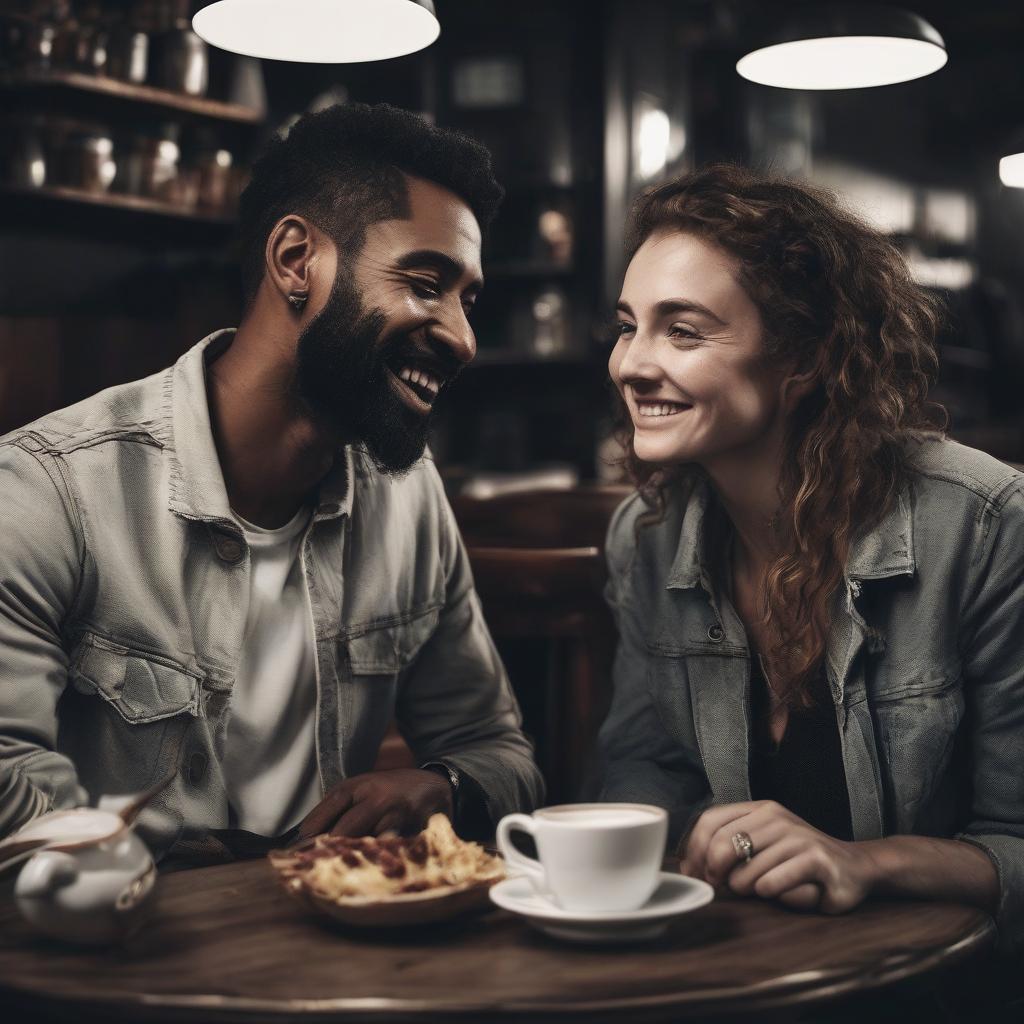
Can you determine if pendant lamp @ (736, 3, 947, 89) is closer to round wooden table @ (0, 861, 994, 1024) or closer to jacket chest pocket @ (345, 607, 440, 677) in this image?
jacket chest pocket @ (345, 607, 440, 677)

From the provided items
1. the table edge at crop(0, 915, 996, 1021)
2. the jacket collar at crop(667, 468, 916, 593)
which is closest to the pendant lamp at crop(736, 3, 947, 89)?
the jacket collar at crop(667, 468, 916, 593)

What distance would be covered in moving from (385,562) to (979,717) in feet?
2.87

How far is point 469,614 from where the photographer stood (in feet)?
6.97

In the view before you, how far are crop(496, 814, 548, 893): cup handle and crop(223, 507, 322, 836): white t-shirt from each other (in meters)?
0.69

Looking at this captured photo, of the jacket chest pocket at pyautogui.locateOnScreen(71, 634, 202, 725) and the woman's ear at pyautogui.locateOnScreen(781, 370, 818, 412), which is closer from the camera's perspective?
the jacket chest pocket at pyautogui.locateOnScreen(71, 634, 202, 725)

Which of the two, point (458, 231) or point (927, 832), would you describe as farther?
point (458, 231)

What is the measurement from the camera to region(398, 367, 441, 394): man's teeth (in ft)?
6.31

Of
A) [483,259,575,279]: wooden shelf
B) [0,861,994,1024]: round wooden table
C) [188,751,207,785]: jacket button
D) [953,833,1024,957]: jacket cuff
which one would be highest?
[483,259,575,279]: wooden shelf

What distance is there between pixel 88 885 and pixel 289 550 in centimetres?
86

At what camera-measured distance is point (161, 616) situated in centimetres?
172

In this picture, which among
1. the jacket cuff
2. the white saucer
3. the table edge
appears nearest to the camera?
the table edge

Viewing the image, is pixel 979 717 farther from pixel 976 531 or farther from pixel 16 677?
pixel 16 677

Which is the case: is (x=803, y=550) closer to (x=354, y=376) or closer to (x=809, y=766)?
(x=809, y=766)

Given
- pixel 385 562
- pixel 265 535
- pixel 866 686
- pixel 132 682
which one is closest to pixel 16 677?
pixel 132 682
